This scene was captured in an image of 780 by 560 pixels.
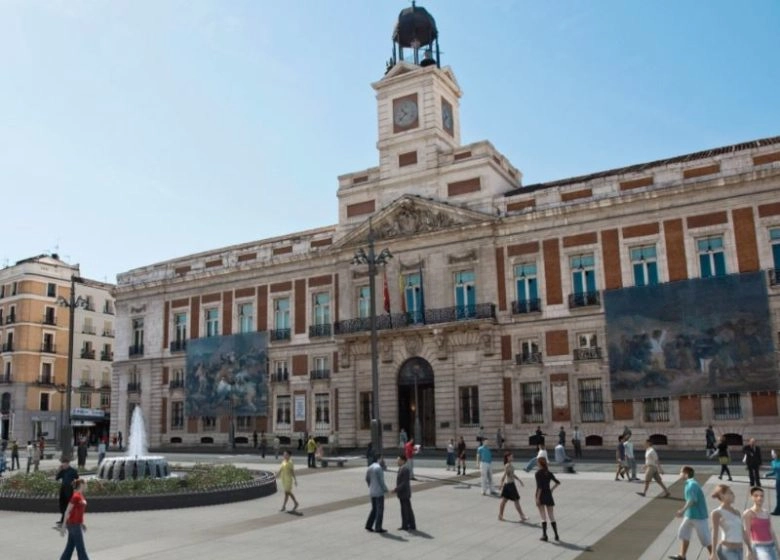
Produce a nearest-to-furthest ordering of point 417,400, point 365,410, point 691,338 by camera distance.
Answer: point 691,338 < point 417,400 < point 365,410

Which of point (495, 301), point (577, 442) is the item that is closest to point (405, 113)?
point (495, 301)

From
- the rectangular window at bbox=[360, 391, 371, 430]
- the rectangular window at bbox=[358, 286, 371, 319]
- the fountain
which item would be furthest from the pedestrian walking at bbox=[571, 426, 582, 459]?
the fountain

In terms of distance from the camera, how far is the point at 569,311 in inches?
1369

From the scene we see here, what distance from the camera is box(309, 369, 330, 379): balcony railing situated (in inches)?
1644

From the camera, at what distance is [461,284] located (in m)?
38.0

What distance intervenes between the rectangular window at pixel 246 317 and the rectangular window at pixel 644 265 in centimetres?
2358

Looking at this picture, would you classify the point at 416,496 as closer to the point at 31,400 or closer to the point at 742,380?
the point at 742,380

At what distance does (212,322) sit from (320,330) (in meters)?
9.10

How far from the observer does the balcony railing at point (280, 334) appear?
144 ft

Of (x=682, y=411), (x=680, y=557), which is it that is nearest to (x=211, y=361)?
(x=682, y=411)

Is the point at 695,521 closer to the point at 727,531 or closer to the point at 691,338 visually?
the point at 727,531

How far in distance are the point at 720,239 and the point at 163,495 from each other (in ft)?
84.2

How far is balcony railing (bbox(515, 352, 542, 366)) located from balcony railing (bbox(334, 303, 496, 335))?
2.35m

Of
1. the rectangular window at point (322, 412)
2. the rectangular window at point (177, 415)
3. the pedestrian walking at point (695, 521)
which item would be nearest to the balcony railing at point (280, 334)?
the rectangular window at point (322, 412)
